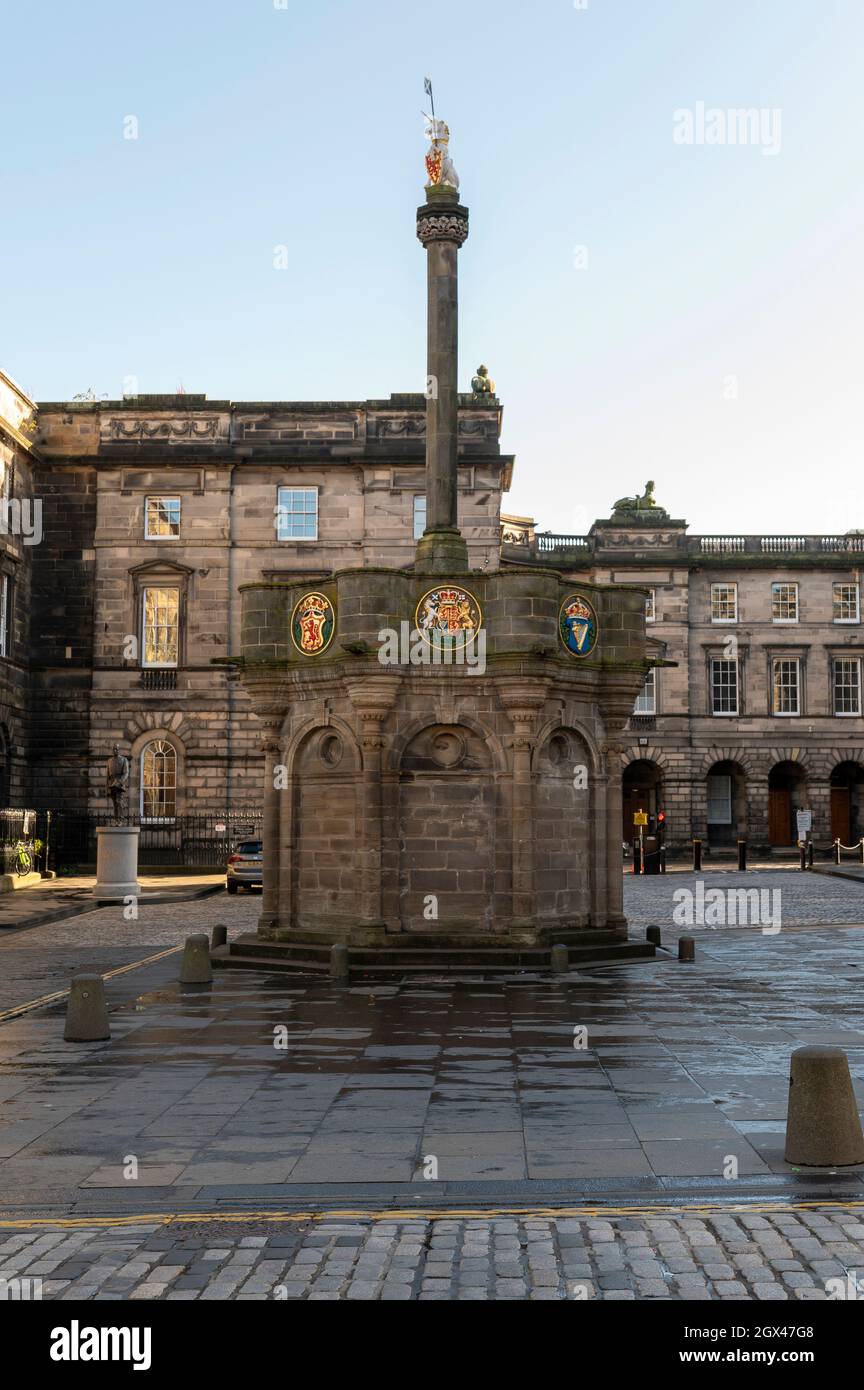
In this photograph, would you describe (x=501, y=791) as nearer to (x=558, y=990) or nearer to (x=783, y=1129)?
(x=558, y=990)

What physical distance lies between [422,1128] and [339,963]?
775cm

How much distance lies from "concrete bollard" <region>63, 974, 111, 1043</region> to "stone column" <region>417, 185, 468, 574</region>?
869 centimetres

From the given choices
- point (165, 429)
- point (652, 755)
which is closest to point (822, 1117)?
point (165, 429)

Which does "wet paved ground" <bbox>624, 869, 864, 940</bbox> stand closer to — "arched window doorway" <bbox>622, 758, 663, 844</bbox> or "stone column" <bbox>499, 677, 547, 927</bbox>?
"stone column" <bbox>499, 677, 547, 927</bbox>

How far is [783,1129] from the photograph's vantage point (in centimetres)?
903

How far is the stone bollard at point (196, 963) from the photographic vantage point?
16250 mm

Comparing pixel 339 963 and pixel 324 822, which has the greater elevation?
pixel 324 822

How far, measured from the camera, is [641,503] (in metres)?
60.7

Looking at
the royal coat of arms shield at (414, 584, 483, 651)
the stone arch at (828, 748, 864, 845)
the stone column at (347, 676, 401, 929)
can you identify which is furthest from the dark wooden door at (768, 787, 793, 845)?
the stone column at (347, 676, 401, 929)

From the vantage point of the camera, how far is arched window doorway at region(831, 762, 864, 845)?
59.1 metres

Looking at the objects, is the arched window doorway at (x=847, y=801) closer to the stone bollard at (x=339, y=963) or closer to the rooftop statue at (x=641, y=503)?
the rooftop statue at (x=641, y=503)

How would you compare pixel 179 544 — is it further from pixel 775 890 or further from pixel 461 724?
pixel 461 724

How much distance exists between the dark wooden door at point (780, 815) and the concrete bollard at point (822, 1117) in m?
52.4

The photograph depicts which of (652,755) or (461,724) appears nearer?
(461,724)
